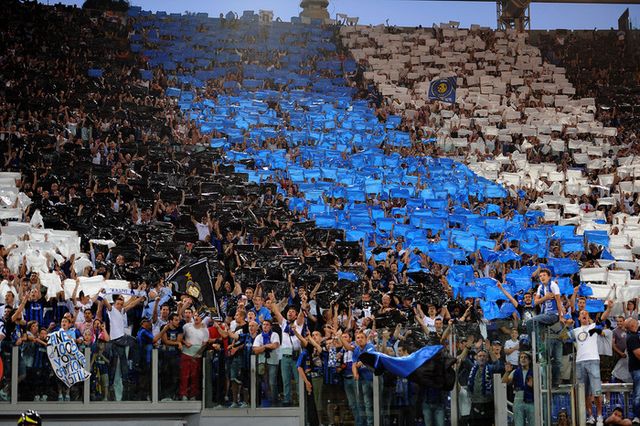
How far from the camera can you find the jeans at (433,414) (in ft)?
51.9

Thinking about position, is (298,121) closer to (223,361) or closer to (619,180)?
(619,180)

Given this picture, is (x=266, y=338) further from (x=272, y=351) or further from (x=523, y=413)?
(x=523, y=413)

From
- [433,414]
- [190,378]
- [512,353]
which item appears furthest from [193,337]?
[512,353]

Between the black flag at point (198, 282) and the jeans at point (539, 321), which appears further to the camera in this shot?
the black flag at point (198, 282)

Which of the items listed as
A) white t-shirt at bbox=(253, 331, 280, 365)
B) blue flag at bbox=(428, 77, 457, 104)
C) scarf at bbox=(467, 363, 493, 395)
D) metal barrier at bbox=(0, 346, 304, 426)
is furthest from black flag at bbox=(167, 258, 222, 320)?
blue flag at bbox=(428, 77, 457, 104)

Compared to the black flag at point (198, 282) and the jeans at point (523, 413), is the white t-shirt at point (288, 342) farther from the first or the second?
the jeans at point (523, 413)

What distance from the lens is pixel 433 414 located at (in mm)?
15859

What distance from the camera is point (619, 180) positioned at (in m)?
34.2

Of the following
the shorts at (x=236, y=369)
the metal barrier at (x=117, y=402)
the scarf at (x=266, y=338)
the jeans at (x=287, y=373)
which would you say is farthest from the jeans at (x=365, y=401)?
the shorts at (x=236, y=369)

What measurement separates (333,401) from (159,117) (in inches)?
722

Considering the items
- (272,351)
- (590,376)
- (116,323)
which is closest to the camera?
(590,376)

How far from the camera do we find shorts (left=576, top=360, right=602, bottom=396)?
16391 mm

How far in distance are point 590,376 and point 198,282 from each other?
24.5 feet

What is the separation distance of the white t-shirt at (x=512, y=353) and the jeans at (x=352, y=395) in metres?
2.12
